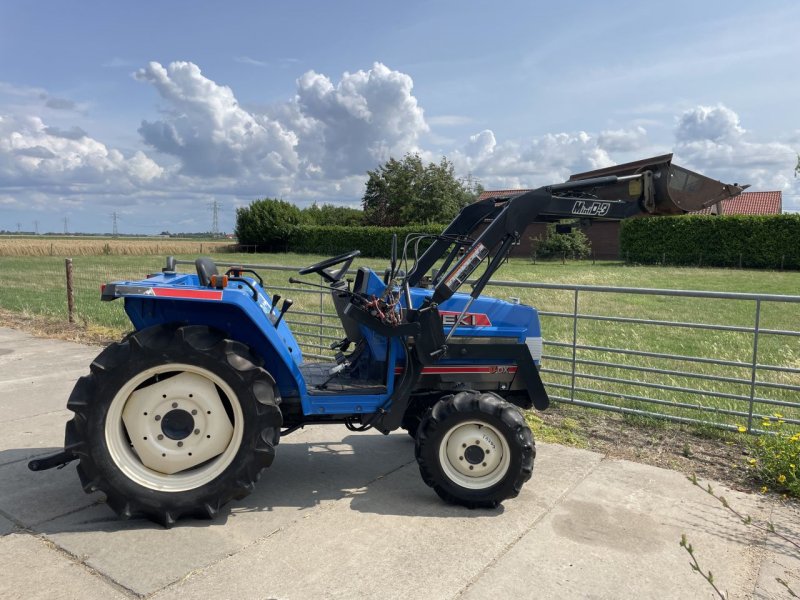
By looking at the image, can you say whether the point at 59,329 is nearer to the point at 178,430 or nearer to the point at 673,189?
the point at 178,430

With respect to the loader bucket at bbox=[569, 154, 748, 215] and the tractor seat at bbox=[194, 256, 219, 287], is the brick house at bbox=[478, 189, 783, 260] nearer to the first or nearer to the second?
the loader bucket at bbox=[569, 154, 748, 215]

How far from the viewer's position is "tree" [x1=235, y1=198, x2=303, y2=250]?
177 ft

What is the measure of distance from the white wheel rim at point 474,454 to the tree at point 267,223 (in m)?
50.6

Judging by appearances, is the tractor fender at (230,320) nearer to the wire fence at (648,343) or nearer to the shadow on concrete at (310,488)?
A: the shadow on concrete at (310,488)

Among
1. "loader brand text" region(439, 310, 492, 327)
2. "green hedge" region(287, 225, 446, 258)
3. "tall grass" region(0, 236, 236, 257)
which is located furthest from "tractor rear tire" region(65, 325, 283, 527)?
"tall grass" region(0, 236, 236, 257)

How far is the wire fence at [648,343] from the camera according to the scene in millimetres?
5496

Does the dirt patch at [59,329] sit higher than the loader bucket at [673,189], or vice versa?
the loader bucket at [673,189]

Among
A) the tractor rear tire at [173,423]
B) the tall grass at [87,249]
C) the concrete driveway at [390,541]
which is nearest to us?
the concrete driveway at [390,541]

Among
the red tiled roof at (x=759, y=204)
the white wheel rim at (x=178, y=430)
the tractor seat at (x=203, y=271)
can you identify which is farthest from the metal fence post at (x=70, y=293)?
the red tiled roof at (x=759, y=204)

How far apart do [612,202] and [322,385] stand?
7.16 ft

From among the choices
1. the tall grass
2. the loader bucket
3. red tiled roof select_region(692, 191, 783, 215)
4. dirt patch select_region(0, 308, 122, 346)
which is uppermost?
red tiled roof select_region(692, 191, 783, 215)

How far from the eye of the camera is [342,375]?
14.0 ft

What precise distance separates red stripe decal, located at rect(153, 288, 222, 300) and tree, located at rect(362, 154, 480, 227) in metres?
46.0

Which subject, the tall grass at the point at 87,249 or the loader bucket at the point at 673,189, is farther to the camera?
the tall grass at the point at 87,249
